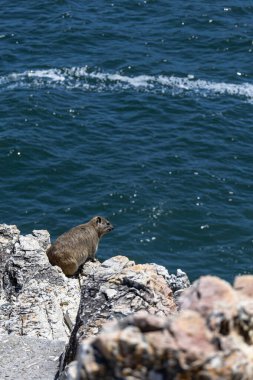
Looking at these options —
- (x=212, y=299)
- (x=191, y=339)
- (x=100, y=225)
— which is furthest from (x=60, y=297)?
(x=191, y=339)

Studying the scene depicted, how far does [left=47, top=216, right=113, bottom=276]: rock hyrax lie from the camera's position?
69.4ft

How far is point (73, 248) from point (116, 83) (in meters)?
21.2

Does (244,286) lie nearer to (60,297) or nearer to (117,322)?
(117,322)

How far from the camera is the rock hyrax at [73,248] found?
2114 cm

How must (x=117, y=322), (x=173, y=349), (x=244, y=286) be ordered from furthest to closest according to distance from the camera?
(x=244, y=286)
(x=117, y=322)
(x=173, y=349)

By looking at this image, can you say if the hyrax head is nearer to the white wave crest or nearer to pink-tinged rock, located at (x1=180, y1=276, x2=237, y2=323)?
the white wave crest

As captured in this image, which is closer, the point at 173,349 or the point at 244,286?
the point at 173,349

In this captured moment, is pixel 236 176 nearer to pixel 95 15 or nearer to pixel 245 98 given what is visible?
pixel 245 98

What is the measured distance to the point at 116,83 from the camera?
42.2 m

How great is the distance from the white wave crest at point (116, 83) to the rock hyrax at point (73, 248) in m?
17.9

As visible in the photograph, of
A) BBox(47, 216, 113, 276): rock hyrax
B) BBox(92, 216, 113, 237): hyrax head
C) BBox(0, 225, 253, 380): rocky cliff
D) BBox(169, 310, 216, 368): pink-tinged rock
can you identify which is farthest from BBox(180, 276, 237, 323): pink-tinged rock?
BBox(92, 216, 113, 237): hyrax head

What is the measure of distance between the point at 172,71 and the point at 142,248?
15248 mm

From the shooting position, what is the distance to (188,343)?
5496 millimetres

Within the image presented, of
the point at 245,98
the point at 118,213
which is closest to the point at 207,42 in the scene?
the point at 245,98
